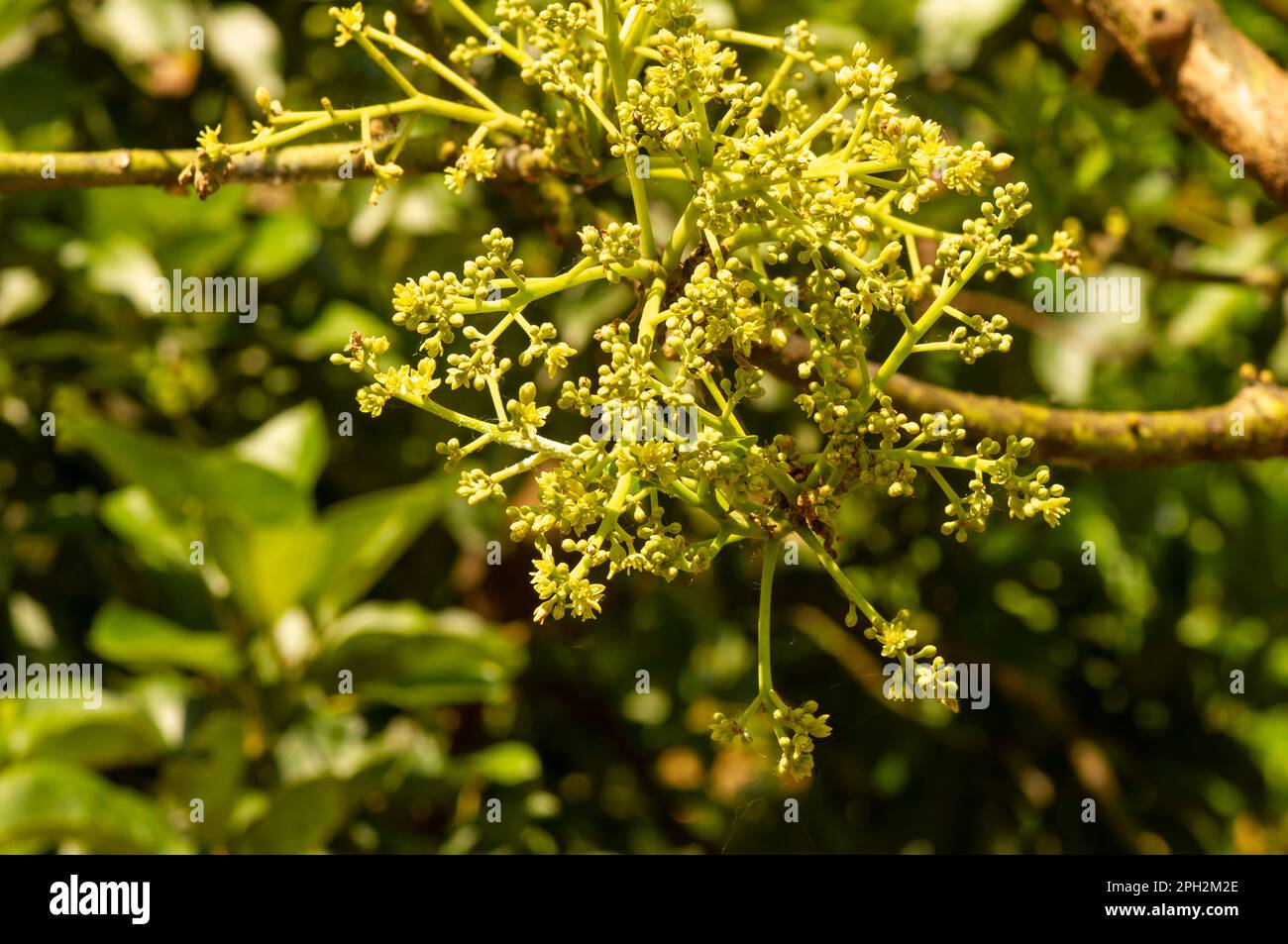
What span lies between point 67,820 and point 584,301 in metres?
1.20

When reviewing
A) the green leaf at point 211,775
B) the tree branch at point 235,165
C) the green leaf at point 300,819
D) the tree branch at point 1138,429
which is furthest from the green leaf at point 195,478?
the tree branch at point 1138,429

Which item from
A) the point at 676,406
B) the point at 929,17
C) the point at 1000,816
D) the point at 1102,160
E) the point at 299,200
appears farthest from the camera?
the point at 299,200

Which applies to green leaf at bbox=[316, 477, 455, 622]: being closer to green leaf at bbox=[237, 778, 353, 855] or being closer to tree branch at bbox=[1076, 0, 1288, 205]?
green leaf at bbox=[237, 778, 353, 855]

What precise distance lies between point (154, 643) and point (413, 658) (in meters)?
0.43

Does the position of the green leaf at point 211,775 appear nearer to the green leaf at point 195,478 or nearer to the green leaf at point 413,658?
the green leaf at point 413,658

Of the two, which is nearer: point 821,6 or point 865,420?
point 865,420

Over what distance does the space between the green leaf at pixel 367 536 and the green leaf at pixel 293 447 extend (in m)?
0.13

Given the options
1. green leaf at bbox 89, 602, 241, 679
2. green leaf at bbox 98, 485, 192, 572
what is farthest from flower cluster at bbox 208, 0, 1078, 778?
green leaf at bbox 98, 485, 192, 572

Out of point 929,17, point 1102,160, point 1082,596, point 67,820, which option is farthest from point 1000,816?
point 67,820

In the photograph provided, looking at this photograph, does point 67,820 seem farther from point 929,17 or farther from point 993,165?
point 929,17

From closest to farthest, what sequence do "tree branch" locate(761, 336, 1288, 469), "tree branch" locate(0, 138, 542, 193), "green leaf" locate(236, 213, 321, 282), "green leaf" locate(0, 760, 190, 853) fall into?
"tree branch" locate(0, 138, 542, 193) → "tree branch" locate(761, 336, 1288, 469) → "green leaf" locate(0, 760, 190, 853) → "green leaf" locate(236, 213, 321, 282)

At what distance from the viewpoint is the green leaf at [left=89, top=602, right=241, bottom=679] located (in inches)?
87.7

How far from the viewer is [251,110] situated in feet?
8.74

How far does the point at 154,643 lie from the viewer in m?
2.24
